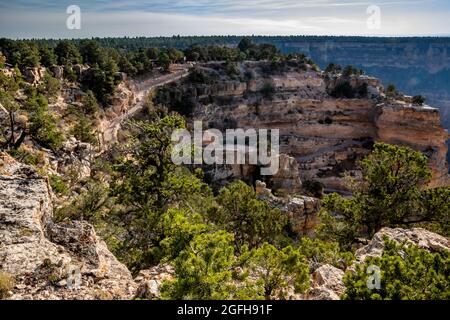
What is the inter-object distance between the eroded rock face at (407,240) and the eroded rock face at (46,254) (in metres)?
9.46

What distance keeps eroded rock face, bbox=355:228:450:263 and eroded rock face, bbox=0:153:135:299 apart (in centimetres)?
946

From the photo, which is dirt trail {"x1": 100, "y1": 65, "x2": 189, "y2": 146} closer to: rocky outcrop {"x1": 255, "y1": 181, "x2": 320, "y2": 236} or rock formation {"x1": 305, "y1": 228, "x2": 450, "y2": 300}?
rocky outcrop {"x1": 255, "y1": 181, "x2": 320, "y2": 236}

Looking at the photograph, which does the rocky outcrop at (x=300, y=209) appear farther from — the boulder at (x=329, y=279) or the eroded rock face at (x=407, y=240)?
the boulder at (x=329, y=279)

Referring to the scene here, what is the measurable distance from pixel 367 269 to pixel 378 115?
6854 cm

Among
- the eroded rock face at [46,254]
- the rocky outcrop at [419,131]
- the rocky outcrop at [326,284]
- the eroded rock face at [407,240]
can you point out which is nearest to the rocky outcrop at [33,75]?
the eroded rock face at [46,254]

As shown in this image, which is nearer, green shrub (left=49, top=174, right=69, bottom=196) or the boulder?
the boulder

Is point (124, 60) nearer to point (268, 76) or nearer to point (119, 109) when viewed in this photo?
point (119, 109)

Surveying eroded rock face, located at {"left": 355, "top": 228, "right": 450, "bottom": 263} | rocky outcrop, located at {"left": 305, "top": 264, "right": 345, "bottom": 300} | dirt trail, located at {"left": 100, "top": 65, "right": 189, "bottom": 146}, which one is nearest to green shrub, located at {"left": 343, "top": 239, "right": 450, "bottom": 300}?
rocky outcrop, located at {"left": 305, "top": 264, "right": 345, "bottom": 300}

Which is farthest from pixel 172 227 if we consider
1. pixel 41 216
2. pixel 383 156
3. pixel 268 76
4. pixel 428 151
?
pixel 268 76

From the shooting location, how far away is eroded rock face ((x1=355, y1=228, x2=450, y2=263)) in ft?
54.2

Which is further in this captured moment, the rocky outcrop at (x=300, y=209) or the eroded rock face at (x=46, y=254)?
the rocky outcrop at (x=300, y=209)

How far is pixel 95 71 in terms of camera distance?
59469 millimetres

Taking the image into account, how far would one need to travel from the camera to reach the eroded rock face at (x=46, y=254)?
1119cm
